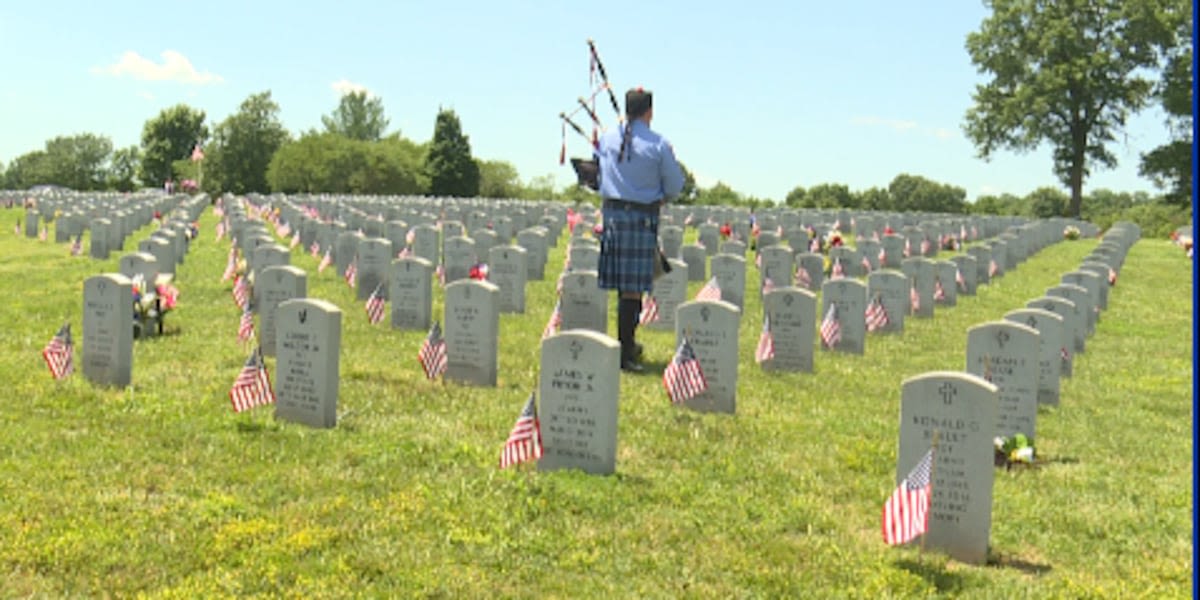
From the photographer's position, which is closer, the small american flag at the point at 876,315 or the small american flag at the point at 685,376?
the small american flag at the point at 685,376

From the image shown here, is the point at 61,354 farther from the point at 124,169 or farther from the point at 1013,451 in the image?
the point at 124,169

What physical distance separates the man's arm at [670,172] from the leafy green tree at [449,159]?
7404cm

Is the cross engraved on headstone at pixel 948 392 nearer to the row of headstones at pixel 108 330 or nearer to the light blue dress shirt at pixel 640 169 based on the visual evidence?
the light blue dress shirt at pixel 640 169

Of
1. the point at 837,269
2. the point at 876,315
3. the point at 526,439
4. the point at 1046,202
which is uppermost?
the point at 1046,202

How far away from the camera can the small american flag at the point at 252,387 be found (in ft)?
26.6

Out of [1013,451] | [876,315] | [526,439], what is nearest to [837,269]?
[876,315]

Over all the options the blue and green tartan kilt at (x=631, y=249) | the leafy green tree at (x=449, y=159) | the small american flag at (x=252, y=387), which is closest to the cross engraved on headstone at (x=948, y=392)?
Result: the blue and green tartan kilt at (x=631, y=249)

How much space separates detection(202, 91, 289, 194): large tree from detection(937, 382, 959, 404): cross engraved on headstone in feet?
285

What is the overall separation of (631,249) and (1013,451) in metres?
3.48

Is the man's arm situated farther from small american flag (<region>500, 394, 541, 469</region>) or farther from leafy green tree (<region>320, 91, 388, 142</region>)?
leafy green tree (<region>320, 91, 388, 142</region>)

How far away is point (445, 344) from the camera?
9648 mm

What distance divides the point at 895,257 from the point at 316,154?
59.9 metres

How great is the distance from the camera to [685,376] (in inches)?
333

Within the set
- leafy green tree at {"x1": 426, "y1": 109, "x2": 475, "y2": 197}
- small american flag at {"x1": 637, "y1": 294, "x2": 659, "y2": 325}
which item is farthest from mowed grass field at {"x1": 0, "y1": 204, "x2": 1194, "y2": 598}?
leafy green tree at {"x1": 426, "y1": 109, "x2": 475, "y2": 197}
